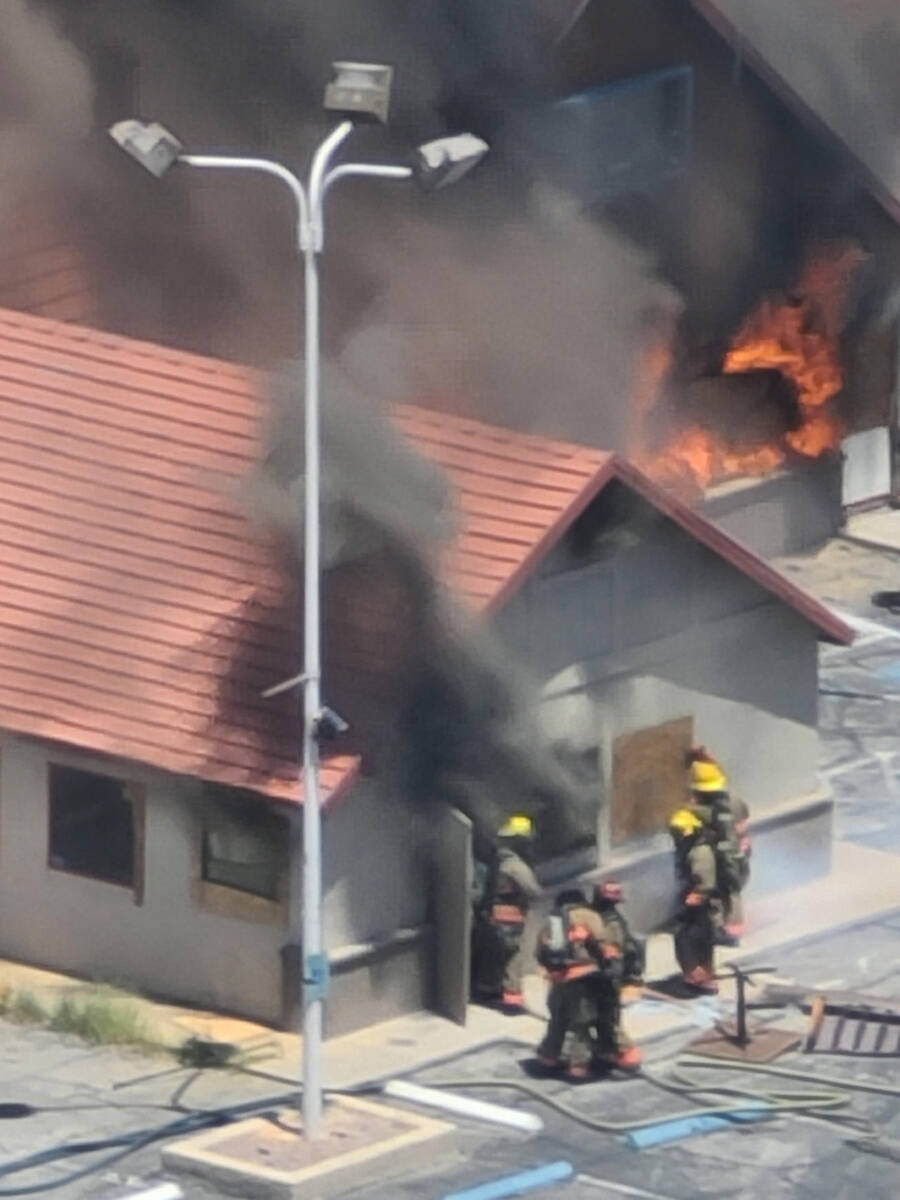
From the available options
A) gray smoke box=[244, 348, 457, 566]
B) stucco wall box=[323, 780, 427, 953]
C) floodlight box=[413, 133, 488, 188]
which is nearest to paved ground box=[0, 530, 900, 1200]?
stucco wall box=[323, 780, 427, 953]

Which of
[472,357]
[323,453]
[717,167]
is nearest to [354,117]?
[323,453]

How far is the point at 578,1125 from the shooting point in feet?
83.9

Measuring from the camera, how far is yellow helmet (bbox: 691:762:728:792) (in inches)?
1110

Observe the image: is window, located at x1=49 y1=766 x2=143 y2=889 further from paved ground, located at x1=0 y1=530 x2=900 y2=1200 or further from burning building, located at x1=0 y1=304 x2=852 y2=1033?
paved ground, located at x1=0 y1=530 x2=900 y2=1200

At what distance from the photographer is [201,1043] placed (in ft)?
87.2

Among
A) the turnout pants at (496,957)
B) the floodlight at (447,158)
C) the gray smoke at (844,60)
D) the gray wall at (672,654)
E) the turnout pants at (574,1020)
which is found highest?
the gray smoke at (844,60)

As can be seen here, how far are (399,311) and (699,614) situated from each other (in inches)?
273

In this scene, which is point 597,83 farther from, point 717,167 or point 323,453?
point 323,453

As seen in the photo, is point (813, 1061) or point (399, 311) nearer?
point (813, 1061)

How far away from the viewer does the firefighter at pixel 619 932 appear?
26.2m

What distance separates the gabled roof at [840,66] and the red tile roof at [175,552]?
29.9 feet

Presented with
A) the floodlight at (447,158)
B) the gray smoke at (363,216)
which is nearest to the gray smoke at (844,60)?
the gray smoke at (363,216)

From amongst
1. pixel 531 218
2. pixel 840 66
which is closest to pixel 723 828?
pixel 531 218

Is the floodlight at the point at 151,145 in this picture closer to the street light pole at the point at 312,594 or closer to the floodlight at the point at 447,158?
the street light pole at the point at 312,594
